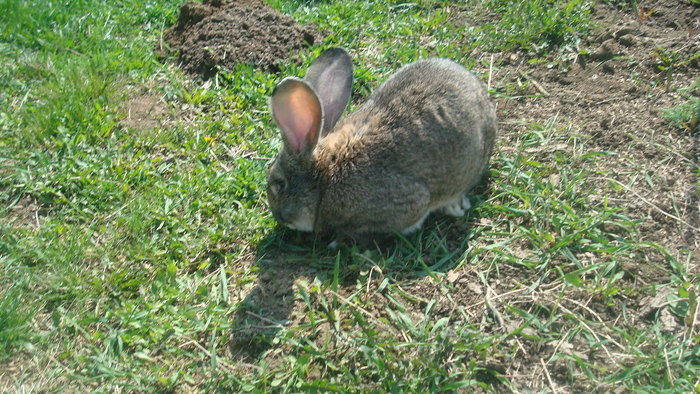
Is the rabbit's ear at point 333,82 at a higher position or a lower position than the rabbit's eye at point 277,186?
higher

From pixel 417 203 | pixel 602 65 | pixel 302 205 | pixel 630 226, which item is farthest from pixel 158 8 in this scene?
pixel 630 226

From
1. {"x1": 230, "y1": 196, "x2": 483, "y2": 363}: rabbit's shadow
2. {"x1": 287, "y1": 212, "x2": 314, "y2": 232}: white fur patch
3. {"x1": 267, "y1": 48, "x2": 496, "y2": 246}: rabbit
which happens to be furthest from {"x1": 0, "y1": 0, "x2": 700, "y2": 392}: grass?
{"x1": 267, "y1": 48, "x2": 496, "y2": 246}: rabbit

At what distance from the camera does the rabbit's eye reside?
405 cm

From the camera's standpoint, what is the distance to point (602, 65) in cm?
519

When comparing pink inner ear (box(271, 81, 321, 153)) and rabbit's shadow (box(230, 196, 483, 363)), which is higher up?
pink inner ear (box(271, 81, 321, 153))

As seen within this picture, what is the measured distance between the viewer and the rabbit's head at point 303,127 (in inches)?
148

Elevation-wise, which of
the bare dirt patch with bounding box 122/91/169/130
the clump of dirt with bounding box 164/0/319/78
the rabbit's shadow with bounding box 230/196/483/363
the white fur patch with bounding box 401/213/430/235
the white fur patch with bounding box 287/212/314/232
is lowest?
the rabbit's shadow with bounding box 230/196/483/363

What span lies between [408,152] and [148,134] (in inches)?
93.7

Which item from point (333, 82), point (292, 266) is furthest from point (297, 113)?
point (292, 266)

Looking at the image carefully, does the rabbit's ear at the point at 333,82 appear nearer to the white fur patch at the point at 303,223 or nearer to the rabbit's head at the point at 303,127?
the rabbit's head at the point at 303,127

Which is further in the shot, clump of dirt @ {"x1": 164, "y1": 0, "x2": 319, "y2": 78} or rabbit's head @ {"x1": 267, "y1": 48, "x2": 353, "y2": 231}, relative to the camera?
clump of dirt @ {"x1": 164, "y1": 0, "x2": 319, "y2": 78}

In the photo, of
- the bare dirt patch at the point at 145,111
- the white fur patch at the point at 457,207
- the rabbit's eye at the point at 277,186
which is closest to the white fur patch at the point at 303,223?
the rabbit's eye at the point at 277,186

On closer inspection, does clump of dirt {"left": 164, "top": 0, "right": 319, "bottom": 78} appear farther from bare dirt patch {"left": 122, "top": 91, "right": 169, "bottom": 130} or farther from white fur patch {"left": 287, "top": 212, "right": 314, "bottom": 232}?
white fur patch {"left": 287, "top": 212, "right": 314, "bottom": 232}

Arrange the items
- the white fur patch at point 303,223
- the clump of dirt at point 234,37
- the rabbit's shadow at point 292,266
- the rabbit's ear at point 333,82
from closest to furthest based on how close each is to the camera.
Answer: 1. the rabbit's shadow at point 292,266
2. the white fur patch at point 303,223
3. the rabbit's ear at point 333,82
4. the clump of dirt at point 234,37
